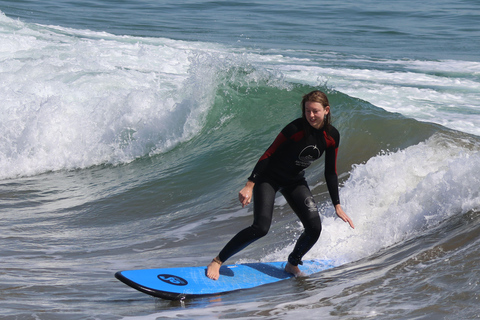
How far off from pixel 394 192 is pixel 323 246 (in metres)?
1.22

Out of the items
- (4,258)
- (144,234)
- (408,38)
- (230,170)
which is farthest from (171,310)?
(408,38)

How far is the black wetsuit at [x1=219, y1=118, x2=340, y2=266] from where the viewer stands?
161 inches

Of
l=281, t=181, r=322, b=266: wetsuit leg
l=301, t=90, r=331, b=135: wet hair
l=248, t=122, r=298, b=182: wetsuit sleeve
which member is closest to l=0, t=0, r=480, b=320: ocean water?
l=281, t=181, r=322, b=266: wetsuit leg

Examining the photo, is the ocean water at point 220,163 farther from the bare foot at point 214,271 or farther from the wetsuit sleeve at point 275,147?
the wetsuit sleeve at point 275,147

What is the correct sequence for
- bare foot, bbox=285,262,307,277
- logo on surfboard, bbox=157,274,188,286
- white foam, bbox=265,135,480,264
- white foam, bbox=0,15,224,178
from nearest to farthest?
logo on surfboard, bbox=157,274,188,286 → bare foot, bbox=285,262,307,277 → white foam, bbox=265,135,480,264 → white foam, bbox=0,15,224,178

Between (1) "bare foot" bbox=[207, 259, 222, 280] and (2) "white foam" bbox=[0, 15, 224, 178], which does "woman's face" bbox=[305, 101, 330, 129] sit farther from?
(2) "white foam" bbox=[0, 15, 224, 178]

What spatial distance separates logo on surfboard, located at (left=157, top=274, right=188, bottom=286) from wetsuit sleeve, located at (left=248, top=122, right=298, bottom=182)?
2.85ft

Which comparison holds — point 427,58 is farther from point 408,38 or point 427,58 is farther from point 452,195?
point 452,195

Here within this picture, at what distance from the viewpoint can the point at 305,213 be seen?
4219 mm

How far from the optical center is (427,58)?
15930 mm

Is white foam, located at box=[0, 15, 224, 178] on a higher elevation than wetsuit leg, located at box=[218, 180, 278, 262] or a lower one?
higher

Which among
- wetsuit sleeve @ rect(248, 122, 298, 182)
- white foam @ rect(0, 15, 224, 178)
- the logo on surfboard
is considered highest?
white foam @ rect(0, 15, 224, 178)

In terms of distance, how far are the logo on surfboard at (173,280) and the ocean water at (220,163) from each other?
0.49 ft

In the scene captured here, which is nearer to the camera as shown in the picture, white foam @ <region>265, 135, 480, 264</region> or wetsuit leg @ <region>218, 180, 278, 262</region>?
wetsuit leg @ <region>218, 180, 278, 262</region>
